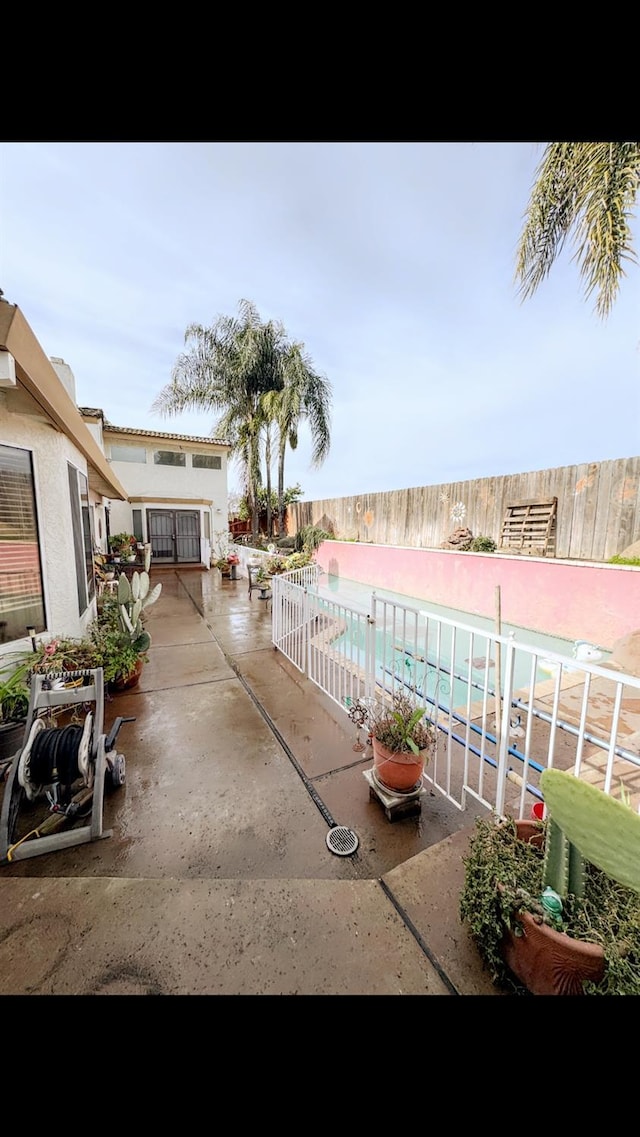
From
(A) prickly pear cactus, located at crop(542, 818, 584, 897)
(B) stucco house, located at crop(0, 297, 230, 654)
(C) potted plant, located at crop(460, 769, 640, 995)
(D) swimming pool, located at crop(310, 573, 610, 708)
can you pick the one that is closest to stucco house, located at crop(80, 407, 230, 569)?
(D) swimming pool, located at crop(310, 573, 610, 708)

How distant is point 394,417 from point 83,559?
15.6 meters

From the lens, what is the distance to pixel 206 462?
47.6ft

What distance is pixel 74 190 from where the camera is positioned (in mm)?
2049

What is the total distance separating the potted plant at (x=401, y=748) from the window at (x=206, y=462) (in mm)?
13921

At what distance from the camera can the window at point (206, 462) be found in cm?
1429

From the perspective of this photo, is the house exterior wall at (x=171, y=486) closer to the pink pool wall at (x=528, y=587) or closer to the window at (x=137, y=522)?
the window at (x=137, y=522)

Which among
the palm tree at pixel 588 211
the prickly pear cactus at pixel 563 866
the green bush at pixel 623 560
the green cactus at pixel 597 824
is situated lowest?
the prickly pear cactus at pixel 563 866

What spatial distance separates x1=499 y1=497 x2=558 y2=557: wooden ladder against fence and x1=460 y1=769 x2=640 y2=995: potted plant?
26.8 feet

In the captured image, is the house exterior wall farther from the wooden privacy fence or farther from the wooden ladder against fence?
the wooden ladder against fence

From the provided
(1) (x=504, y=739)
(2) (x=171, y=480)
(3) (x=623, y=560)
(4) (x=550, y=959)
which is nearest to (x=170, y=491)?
(2) (x=171, y=480)

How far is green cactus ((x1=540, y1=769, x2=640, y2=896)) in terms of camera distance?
105 cm

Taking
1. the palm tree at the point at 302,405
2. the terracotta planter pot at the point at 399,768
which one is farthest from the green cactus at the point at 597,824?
the palm tree at the point at 302,405

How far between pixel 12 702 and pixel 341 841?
2.63 metres
